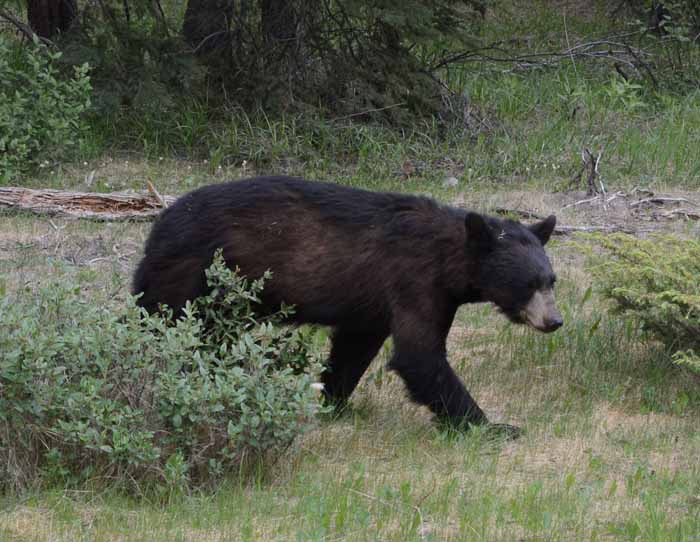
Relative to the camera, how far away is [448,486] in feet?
17.9

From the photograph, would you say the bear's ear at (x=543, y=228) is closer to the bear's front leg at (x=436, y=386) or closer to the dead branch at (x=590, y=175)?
the bear's front leg at (x=436, y=386)

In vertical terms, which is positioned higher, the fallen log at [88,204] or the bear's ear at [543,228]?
the bear's ear at [543,228]

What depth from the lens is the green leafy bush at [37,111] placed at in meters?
11.5

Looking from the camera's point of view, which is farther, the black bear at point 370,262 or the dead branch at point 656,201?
the dead branch at point 656,201

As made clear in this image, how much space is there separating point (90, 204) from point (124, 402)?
4.86 meters

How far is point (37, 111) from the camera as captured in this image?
38.8 feet

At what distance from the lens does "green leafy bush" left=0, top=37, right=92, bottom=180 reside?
1148 cm

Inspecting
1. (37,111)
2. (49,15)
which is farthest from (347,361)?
(49,15)

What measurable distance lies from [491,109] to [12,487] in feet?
33.3

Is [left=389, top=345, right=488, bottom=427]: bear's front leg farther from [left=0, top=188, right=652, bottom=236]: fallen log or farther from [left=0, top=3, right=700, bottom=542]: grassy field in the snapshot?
[left=0, top=188, right=652, bottom=236]: fallen log

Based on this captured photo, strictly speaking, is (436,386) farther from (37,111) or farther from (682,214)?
(37,111)

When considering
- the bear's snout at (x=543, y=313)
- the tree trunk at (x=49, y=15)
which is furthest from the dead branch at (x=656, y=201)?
the tree trunk at (x=49, y=15)

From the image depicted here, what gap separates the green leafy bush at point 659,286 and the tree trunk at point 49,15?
830cm

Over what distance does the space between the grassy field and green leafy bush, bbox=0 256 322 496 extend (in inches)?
6.8
